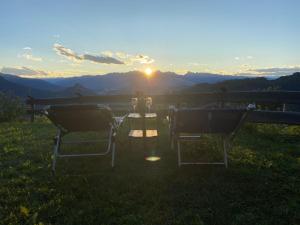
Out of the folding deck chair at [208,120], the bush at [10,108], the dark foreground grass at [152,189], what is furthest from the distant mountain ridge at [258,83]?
the folding deck chair at [208,120]

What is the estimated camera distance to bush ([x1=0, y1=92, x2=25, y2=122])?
44.4 feet

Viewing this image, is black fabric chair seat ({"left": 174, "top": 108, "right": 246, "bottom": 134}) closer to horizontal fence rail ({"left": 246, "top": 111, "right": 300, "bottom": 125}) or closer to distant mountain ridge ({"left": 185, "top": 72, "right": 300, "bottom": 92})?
horizontal fence rail ({"left": 246, "top": 111, "right": 300, "bottom": 125})

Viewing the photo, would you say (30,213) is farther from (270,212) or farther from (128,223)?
(270,212)

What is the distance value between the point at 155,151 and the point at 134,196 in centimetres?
246

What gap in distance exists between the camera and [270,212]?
380 cm

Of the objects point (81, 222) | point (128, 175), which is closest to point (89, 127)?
point (128, 175)

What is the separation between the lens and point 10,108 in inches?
541

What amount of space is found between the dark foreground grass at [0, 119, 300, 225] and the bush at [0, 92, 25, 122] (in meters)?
7.04

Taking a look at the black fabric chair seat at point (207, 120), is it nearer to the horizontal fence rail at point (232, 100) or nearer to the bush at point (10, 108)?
the horizontal fence rail at point (232, 100)

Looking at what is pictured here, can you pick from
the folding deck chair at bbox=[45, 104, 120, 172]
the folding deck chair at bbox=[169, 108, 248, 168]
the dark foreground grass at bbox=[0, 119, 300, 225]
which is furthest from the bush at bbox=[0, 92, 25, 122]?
the folding deck chair at bbox=[169, 108, 248, 168]

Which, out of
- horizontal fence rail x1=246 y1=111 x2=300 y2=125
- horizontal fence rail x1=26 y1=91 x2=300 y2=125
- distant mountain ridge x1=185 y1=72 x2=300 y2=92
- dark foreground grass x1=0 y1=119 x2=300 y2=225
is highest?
horizontal fence rail x1=26 y1=91 x2=300 y2=125

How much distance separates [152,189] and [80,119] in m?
1.87

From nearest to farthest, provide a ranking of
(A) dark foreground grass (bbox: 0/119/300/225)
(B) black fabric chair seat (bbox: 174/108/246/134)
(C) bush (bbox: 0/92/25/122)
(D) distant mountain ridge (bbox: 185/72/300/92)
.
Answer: (A) dark foreground grass (bbox: 0/119/300/225) < (B) black fabric chair seat (bbox: 174/108/246/134) < (C) bush (bbox: 0/92/25/122) < (D) distant mountain ridge (bbox: 185/72/300/92)

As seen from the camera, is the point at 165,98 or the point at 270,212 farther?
the point at 165,98
